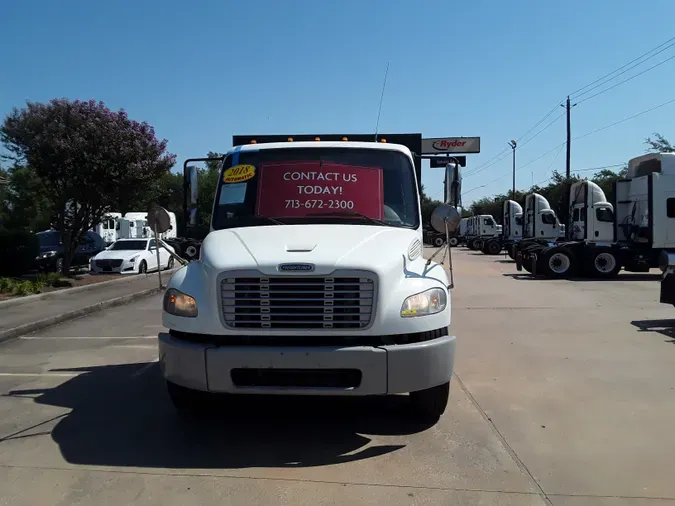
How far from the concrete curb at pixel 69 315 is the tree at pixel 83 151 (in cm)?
368

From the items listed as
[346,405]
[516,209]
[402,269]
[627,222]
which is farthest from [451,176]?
[516,209]

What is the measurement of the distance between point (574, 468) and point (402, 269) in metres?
1.88

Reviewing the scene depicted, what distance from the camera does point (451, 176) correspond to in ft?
22.0

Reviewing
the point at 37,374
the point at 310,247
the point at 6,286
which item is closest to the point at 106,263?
the point at 6,286

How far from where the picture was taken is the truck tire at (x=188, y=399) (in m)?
5.36

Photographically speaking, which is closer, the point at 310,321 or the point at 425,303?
the point at 310,321

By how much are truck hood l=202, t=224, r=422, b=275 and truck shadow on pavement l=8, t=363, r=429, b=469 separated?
137 centimetres

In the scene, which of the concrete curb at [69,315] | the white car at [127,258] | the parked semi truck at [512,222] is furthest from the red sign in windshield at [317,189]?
the parked semi truck at [512,222]

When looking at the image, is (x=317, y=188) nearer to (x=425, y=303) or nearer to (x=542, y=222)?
(x=425, y=303)

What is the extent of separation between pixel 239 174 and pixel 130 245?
17.9 metres

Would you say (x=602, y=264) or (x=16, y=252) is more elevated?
(x=16, y=252)

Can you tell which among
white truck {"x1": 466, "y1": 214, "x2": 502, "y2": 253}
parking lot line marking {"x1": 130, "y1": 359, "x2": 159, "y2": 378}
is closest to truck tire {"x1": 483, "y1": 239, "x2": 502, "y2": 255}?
white truck {"x1": 466, "y1": 214, "x2": 502, "y2": 253}

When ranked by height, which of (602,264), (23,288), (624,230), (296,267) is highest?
(624,230)

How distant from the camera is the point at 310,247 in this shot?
16.3 feet
